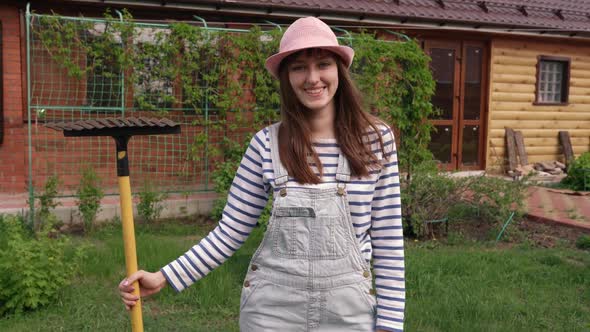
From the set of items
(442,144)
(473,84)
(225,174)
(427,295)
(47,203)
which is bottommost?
(427,295)

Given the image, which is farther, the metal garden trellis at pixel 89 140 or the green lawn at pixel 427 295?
the metal garden trellis at pixel 89 140

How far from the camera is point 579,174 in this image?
384 inches

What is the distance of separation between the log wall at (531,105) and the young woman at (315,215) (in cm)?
929

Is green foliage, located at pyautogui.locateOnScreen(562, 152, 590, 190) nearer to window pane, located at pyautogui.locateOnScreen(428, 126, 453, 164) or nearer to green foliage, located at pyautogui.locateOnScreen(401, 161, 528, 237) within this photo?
window pane, located at pyautogui.locateOnScreen(428, 126, 453, 164)

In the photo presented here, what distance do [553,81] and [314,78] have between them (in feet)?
39.1

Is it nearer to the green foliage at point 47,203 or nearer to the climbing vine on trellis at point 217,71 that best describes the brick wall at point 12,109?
the climbing vine on trellis at point 217,71

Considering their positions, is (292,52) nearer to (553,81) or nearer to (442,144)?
(442,144)

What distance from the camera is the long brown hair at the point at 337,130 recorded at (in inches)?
70.4

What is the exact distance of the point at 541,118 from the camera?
39.0ft

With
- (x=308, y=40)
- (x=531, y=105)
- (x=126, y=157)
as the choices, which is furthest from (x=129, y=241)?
(x=531, y=105)

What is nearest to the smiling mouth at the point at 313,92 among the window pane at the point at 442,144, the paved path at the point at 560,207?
the paved path at the point at 560,207

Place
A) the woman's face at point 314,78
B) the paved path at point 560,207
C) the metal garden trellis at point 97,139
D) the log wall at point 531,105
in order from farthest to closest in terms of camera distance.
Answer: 1. the log wall at point 531,105
2. the metal garden trellis at point 97,139
3. the paved path at point 560,207
4. the woman's face at point 314,78

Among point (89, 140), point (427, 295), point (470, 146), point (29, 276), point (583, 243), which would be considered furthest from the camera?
point (470, 146)

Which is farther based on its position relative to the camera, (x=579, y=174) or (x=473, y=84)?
(x=473, y=84)
